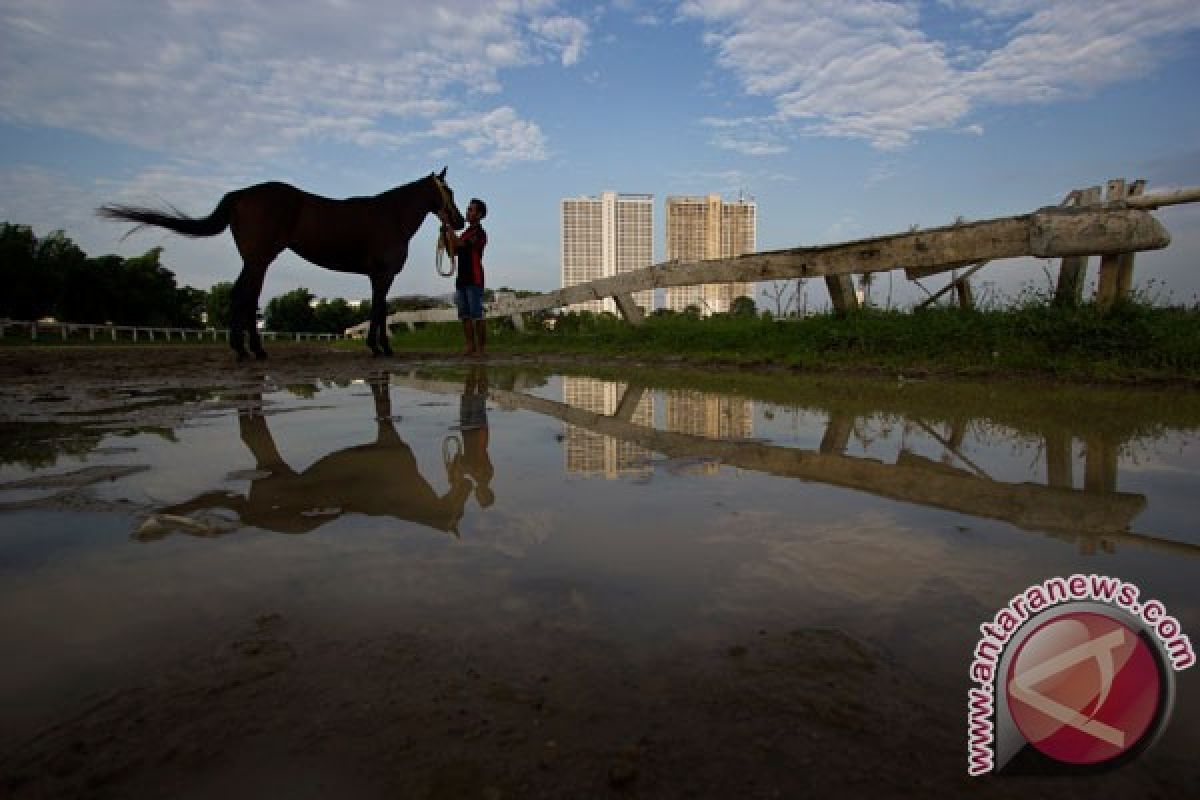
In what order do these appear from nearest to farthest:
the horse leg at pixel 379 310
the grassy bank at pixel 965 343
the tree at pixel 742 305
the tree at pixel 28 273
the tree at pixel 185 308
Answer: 1. the grassy bank at pixel 965 343
2. the horse leg at pixel 379 310
3. the tree at pixel 742 305
4. the tree at pixel 28 273
5. the tree at pixel 185 308

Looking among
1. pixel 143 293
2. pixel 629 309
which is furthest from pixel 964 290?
pixel 143 293

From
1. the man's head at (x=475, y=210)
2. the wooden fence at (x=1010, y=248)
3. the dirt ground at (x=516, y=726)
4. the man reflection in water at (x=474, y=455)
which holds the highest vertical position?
the man's head at (x=475, y=210)

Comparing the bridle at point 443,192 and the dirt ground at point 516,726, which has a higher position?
the bridle at point 443,192

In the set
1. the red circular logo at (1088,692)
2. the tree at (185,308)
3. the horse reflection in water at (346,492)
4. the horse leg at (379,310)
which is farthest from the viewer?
the tree at (185,308)

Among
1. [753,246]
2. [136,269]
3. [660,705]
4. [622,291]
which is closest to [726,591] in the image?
[660,705]

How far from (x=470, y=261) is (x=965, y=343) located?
6.54 metres

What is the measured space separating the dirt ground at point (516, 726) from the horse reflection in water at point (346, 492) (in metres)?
0.58

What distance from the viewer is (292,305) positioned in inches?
3423

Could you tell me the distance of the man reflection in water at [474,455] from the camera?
6.28 ft

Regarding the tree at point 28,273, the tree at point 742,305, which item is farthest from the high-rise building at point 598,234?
the tree at point 742,305

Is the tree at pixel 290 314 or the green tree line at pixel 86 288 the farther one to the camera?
the tree at pixel 290 314

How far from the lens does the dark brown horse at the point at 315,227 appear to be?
25.2 ft

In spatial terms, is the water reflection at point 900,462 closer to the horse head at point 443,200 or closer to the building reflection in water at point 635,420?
the building reflection in water at point 635,420

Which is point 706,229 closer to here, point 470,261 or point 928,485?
point 470,261
